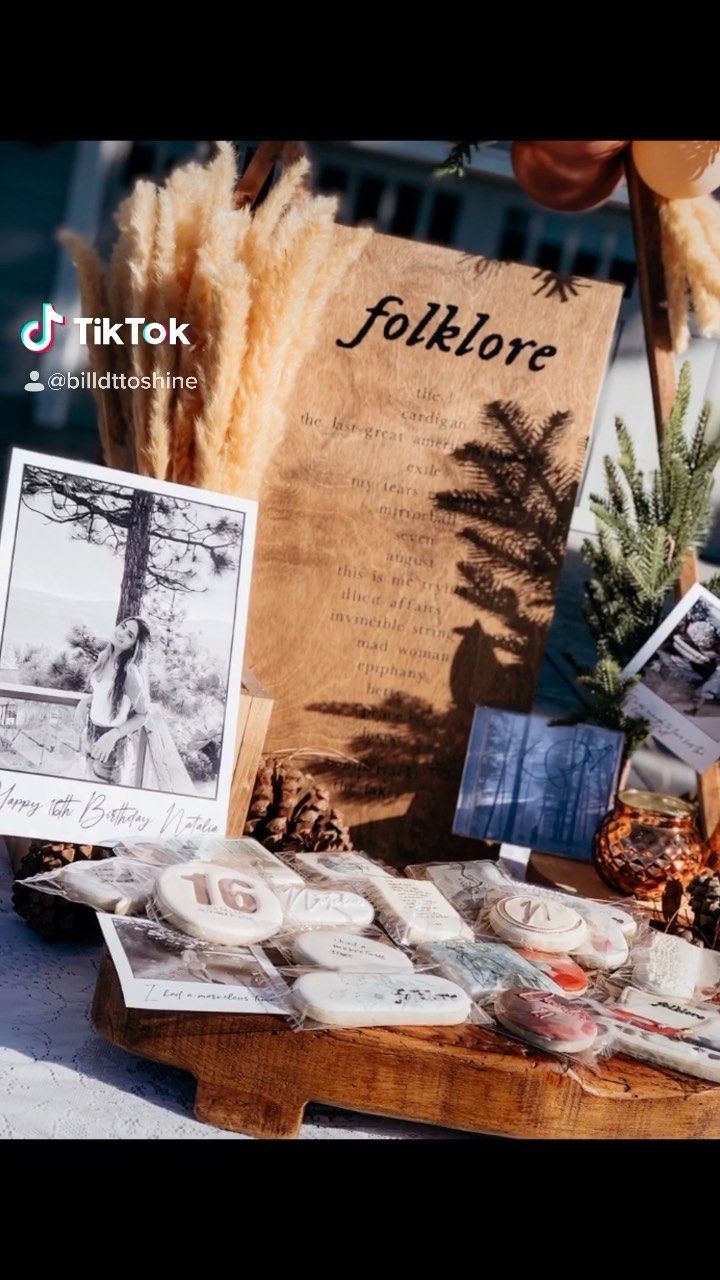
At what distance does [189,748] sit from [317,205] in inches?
28.2

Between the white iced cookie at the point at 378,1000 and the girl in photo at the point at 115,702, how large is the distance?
0.41 m

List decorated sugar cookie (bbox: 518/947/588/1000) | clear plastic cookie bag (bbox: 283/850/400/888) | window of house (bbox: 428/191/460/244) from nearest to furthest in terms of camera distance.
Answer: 1. decorated sugar cookie (bbox: 518/947/588/1000)
2. clear plastic cookie bag (bbox: 283/850/400/888)
3. window of house (bbox: 428/191/460/244)

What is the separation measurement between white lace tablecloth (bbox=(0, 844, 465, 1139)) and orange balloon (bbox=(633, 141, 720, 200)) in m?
1.32

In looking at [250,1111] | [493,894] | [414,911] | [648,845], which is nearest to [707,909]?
[648,845]

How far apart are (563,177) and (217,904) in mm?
1244

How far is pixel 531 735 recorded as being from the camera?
171 cm

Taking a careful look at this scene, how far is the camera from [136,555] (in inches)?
53.1

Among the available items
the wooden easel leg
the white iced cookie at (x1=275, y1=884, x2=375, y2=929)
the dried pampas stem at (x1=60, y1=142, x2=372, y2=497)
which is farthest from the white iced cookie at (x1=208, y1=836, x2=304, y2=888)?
the dried pampas stem at (x1=60, y1=142, x2=372, y2=497)

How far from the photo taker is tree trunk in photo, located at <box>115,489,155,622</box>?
1339mm

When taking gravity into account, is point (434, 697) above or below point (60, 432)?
below

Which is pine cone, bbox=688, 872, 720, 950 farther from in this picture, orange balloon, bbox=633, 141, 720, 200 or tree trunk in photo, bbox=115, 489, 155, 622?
orange balloon, bbox=633, 141, 720, 200
